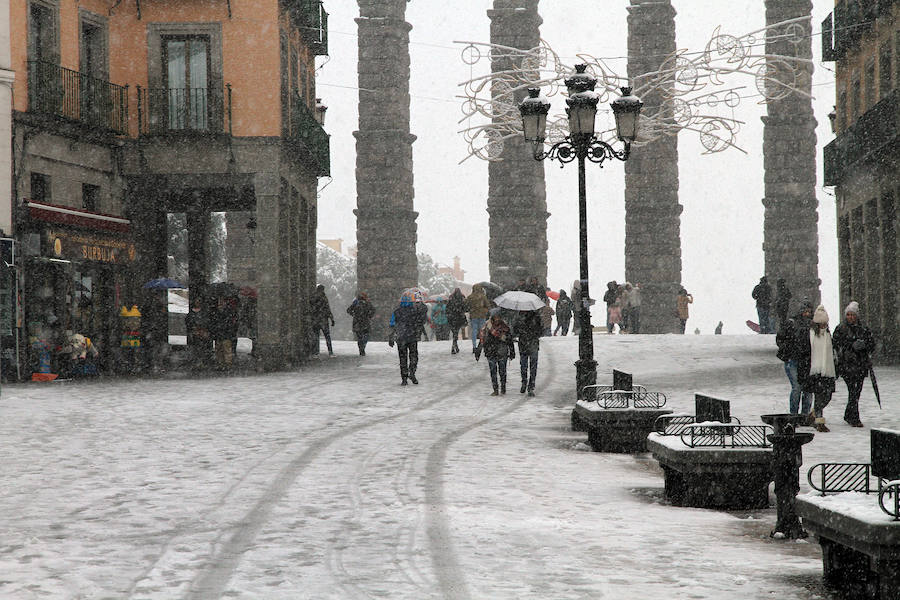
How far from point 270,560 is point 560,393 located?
12.7 m

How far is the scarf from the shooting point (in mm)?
14281

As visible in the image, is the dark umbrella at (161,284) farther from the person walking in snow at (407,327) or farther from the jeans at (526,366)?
the jeans at (526,366)

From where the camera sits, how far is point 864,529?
5.25m

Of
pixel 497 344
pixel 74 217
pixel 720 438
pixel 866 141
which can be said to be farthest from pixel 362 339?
pixel 720 438

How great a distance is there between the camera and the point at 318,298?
94.4 feet

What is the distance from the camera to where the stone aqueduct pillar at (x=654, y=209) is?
124 feet

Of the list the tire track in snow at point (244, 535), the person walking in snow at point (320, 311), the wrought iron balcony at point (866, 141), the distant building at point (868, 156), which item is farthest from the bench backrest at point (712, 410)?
the person walking in snow at point (320, 311)

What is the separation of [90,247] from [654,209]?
63.9 ft

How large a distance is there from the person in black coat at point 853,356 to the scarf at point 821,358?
→ 179 millimetres

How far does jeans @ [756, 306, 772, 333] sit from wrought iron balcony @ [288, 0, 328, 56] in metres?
12.9

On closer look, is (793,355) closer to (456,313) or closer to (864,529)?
(864,529)

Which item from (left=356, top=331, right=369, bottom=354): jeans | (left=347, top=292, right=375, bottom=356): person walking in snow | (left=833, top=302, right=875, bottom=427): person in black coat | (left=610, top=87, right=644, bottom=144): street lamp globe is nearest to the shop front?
(left=347, top=292, right=375, bottom=356): person walking in snow

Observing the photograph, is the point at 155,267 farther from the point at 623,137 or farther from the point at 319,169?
the point at 623,137

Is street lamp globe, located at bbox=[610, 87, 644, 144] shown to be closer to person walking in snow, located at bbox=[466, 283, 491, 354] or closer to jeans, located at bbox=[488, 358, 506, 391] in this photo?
jeans, located at bbox=[488, 358, 506, 391]
